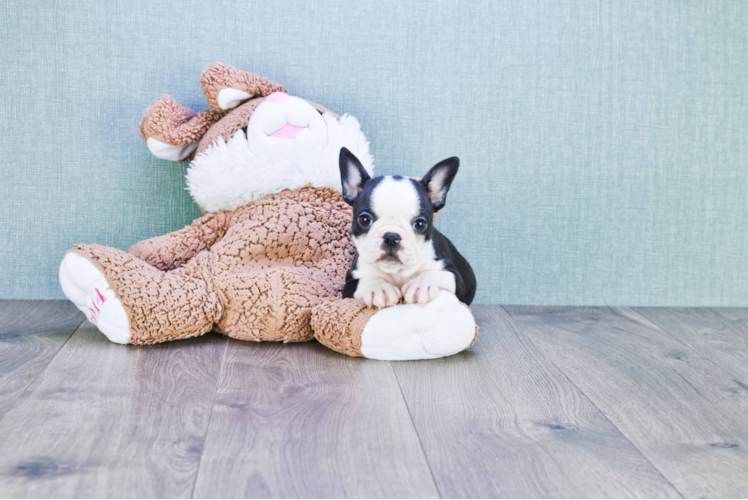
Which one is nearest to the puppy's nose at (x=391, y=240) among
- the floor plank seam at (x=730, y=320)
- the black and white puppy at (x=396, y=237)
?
the black and white puppy at (x=396, y=237)

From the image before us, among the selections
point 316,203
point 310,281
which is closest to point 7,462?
point 310,281

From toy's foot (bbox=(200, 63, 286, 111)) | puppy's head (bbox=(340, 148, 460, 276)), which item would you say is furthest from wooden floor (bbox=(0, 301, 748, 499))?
toy's foot (bbox=(200, 63, 286, 111))

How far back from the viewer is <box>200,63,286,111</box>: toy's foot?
168cm

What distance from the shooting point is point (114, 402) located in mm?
1125

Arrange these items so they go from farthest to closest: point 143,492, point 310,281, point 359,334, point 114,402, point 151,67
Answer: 1. point 151,67
2. point 310,281
3. point 359,334
4. point 114,402
5. point 143,492

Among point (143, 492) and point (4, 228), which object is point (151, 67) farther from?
point (143, 492)

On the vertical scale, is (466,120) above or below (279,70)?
below

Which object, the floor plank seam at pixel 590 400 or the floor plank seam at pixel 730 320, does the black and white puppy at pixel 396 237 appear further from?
the floor plank seam at pixel 730 320

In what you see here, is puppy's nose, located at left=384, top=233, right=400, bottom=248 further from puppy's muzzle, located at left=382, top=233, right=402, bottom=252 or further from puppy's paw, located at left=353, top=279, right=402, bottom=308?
puppy's paw, located at left=353, top=279, right=402, bottom=308

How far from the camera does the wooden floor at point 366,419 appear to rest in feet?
2.87

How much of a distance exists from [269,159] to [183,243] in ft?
1.03

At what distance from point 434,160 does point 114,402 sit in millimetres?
1162

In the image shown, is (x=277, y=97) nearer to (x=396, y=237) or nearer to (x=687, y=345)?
(x=396, y=237)

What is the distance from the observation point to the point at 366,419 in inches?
42.5
